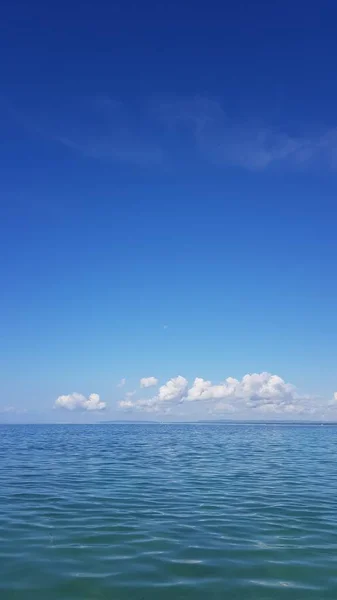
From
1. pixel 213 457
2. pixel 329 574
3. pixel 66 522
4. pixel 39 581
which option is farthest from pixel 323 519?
pixel 213 457

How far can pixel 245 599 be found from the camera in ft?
34.9

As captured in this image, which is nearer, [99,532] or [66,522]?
[99,532]

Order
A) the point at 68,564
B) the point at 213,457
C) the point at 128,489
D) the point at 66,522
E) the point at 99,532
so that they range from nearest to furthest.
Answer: the point at 68,564 < the point at 99,532 < the point at 66,522 < the point at 128,489 < the point at 213,457

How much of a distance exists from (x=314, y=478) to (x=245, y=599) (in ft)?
71.0

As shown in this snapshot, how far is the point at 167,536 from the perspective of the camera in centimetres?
1577

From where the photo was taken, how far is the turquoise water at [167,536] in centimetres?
1137

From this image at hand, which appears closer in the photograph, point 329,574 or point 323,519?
point 329,574

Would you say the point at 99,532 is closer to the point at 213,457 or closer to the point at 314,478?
the point at 314,478

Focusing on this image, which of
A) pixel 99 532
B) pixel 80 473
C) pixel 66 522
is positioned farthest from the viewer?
pixel 80 473

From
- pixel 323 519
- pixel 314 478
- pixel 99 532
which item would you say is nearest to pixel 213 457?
pixel 314 478

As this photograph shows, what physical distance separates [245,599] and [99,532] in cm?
705

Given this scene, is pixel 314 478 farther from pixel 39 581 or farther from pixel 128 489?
pixel 39 581

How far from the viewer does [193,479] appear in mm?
29297

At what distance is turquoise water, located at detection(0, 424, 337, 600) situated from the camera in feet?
37.3
